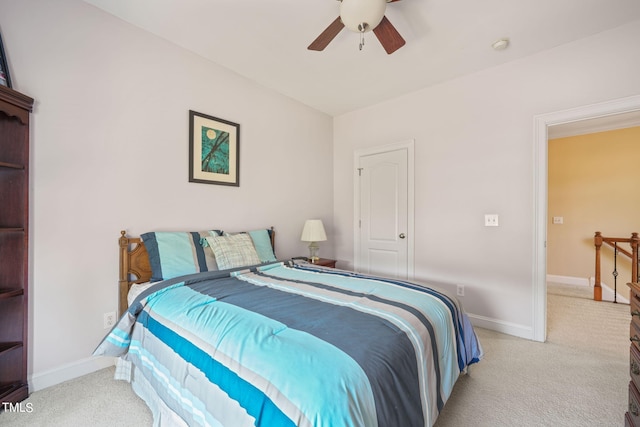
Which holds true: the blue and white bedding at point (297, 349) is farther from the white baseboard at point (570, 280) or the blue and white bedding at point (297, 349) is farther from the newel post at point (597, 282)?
the white baseboard at point (570, 280)

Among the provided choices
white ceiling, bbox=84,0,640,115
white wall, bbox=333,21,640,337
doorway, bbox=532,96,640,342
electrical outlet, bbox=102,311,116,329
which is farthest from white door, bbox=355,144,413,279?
electrical outlet, bbox=102,311,116,329

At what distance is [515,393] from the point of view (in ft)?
5.68

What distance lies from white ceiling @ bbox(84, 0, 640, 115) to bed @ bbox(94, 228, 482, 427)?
1.73 meters

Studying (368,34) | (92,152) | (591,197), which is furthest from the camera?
(591,197)

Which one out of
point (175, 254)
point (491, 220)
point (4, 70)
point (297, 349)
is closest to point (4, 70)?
point (4, 70)

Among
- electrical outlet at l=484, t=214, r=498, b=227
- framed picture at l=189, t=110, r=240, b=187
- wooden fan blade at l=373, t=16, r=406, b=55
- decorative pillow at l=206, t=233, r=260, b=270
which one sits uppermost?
wooden fan blade at l=373, t=16, r=406, b=55

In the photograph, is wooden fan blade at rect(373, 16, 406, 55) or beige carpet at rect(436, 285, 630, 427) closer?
beige carpet at rect(436, 285, 630, 427)

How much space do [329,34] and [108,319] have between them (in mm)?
2649

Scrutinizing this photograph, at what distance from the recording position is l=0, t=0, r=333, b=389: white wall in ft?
5.78

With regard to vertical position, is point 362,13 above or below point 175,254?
above

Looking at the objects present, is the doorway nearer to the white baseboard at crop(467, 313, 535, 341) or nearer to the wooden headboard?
the white baseboard at crop(467, 313, 535, 341)

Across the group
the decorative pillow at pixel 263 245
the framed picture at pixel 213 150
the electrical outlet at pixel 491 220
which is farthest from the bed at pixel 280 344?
the electrical outlet at pixel 491 220

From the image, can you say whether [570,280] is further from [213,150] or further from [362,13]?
[213,150]

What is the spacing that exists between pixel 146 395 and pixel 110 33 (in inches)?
101
